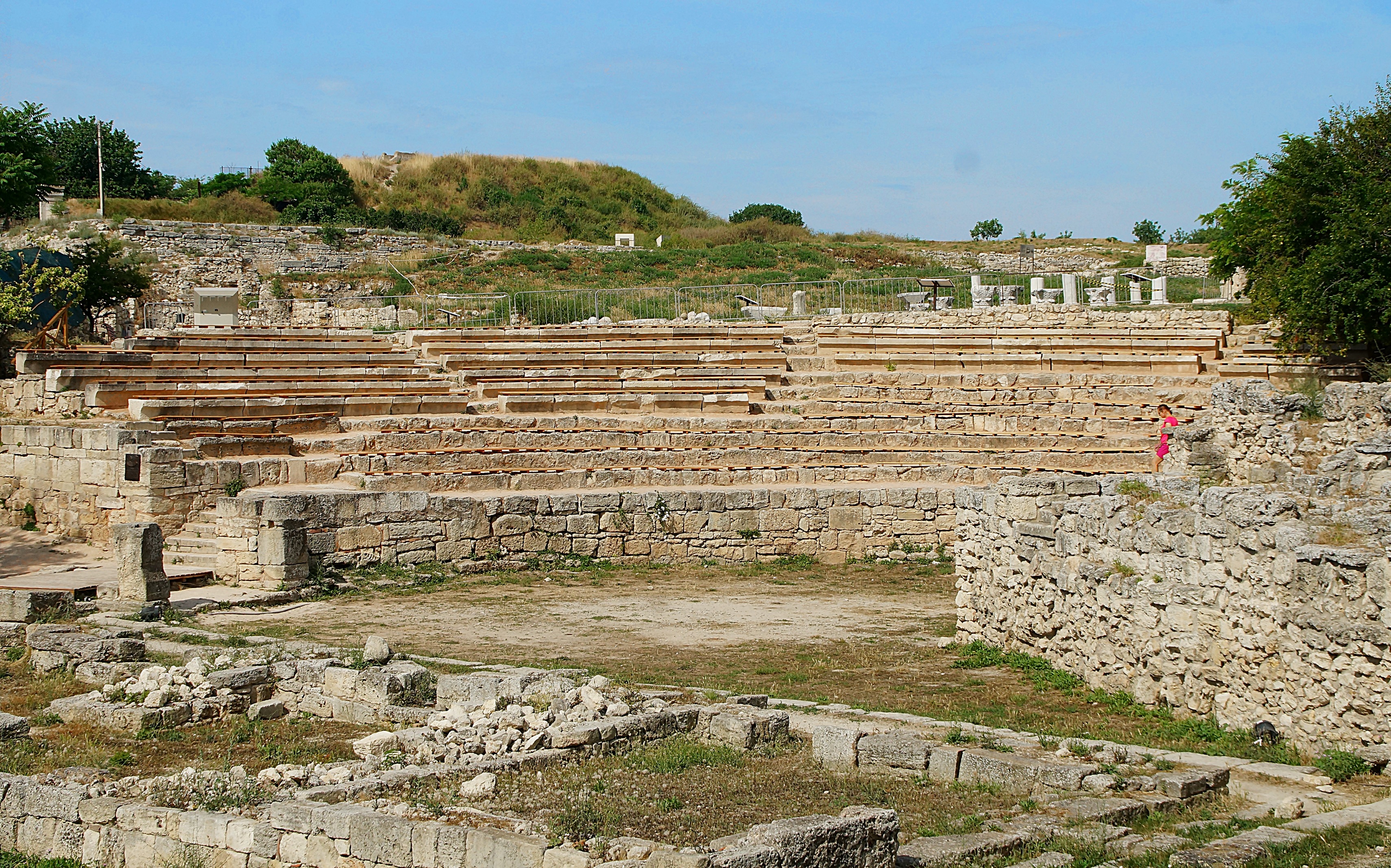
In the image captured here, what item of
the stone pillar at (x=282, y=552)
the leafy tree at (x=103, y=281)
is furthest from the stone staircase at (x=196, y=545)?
the leafy tree at (x=103, y=281)

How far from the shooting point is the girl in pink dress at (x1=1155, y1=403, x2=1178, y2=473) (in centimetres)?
1689

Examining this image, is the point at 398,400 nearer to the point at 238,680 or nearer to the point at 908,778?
the point at 238,680

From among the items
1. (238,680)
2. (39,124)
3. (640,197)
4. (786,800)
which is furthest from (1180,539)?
(640,197)

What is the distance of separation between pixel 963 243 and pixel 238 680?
3739 cm

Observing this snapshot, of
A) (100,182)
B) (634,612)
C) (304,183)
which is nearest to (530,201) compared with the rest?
(304,183)

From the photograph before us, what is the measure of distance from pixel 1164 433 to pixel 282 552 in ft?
38.1

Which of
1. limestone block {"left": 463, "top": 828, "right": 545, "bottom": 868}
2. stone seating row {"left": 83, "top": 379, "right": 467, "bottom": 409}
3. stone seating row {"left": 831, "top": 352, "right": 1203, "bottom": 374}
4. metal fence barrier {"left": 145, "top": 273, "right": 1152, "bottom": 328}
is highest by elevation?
metal fence barrier {"left": 145, "top": 273, "right": 1152, "bottom": 328}

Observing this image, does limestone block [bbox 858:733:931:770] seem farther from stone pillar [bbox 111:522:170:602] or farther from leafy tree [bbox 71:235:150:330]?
leafy tree [bbox 71:235:150:330]

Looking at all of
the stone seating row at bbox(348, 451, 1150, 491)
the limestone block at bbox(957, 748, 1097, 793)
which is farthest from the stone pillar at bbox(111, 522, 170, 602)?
the limestone block at bbox(957, 748, 1097, 793)

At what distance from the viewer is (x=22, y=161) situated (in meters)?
26.2

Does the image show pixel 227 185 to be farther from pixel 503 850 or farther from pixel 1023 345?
pixel 503 850

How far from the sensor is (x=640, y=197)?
50250 millimetres

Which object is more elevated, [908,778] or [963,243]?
[963,243]

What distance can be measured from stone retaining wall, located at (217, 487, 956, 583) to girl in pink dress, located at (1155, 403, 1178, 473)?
113 inches
